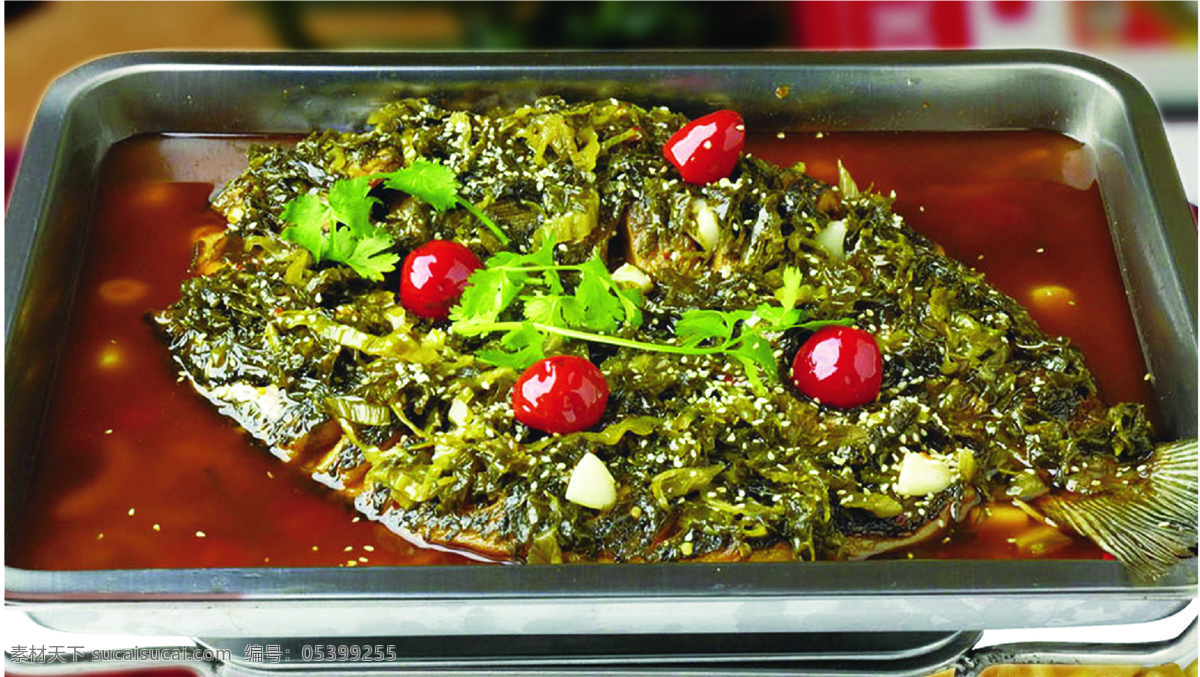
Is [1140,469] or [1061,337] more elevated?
[1061,337]

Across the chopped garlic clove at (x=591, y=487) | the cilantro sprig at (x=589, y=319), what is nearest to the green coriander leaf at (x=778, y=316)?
the cilantro sprig at (x=589, y=319)

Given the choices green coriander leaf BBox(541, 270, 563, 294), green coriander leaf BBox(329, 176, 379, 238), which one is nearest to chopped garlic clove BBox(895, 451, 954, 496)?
green coriander leaf BBox(541, 270, 563, 294)

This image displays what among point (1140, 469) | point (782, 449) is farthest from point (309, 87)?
point (1140, 469)

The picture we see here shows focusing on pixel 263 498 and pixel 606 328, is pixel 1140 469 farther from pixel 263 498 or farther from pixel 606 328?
pixel 263 498

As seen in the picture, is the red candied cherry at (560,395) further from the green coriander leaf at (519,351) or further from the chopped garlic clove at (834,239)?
the chopped garlic clove at (834,239)

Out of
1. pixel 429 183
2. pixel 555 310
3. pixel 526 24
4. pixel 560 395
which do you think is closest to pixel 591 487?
pixel 560 395

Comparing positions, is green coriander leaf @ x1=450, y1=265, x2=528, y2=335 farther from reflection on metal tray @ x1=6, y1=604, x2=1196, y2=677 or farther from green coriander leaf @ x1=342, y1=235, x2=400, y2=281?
reflection on metal tray @ x1=6, y1=604, x2=1196, y2=677
